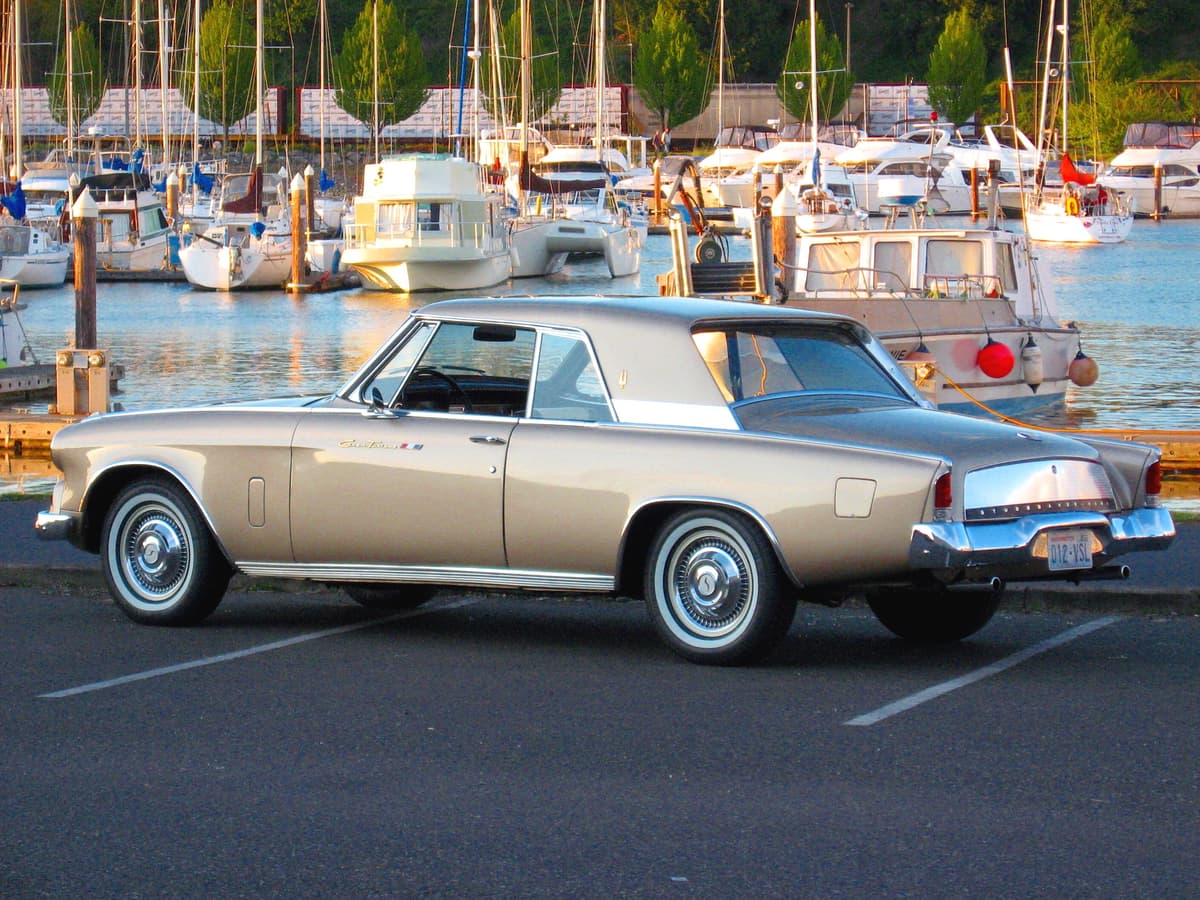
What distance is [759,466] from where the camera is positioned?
322 inches

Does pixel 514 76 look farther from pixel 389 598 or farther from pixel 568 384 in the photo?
pixel 568 384

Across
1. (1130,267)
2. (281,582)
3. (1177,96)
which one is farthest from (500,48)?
(281,582)

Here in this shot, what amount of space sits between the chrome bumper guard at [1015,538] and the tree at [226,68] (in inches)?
2925

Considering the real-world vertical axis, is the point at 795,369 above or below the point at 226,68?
below

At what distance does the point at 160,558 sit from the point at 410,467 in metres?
1.50

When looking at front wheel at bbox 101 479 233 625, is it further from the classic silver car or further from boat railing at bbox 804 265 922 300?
boat railing at bbox 804 265 922 300

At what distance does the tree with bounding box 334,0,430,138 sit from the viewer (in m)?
92.0

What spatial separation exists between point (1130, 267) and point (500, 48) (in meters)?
23.5

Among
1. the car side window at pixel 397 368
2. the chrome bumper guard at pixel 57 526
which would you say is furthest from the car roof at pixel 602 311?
the chrome bumper guard at pixel 57 526

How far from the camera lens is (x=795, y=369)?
29.3 feet

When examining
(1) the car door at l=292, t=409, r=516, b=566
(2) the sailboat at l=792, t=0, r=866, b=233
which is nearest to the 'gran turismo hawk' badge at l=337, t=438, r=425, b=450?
(1) the car door at l=292, t=409, r=516, b=566

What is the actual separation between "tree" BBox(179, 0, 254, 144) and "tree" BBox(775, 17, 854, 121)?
84.6 ft

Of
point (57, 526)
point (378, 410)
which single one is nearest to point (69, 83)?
point (57, 526)

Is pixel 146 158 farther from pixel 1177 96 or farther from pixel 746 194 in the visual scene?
pixel 1177 96
